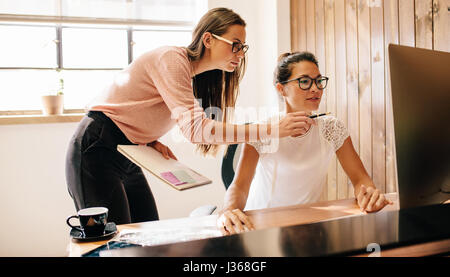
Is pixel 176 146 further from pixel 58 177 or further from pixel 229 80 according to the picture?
pixel 229 80

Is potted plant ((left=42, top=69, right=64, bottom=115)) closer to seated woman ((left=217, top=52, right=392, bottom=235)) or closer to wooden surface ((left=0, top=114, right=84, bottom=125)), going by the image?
wooden surface ((left=0, top=114, right=84, bottom=125))

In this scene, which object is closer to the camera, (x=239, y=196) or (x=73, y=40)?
(x=239, y=196)

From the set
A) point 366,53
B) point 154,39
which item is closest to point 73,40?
point 154,39

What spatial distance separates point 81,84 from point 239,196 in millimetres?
2145

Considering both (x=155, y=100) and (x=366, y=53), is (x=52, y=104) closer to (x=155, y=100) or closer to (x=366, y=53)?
(x=155, y=100)

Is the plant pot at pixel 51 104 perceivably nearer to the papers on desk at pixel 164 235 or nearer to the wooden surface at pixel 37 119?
the wooden surface at pixel 37 119

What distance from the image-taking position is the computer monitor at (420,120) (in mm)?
688

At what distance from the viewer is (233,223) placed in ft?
3.24

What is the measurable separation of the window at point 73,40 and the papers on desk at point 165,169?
2.06 meters

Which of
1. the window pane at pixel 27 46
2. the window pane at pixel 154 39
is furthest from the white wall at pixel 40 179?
the window pane at pixel 27 46

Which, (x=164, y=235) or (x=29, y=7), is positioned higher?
(x=29, y=7)

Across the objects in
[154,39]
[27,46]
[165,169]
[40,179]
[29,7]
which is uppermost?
[29,7]

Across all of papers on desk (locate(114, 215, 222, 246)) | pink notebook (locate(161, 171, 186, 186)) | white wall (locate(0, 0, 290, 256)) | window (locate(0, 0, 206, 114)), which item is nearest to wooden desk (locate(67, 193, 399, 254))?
papers on desk (locate(114, 215, 222, 246))

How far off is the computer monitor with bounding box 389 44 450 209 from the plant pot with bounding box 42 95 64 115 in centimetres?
262
